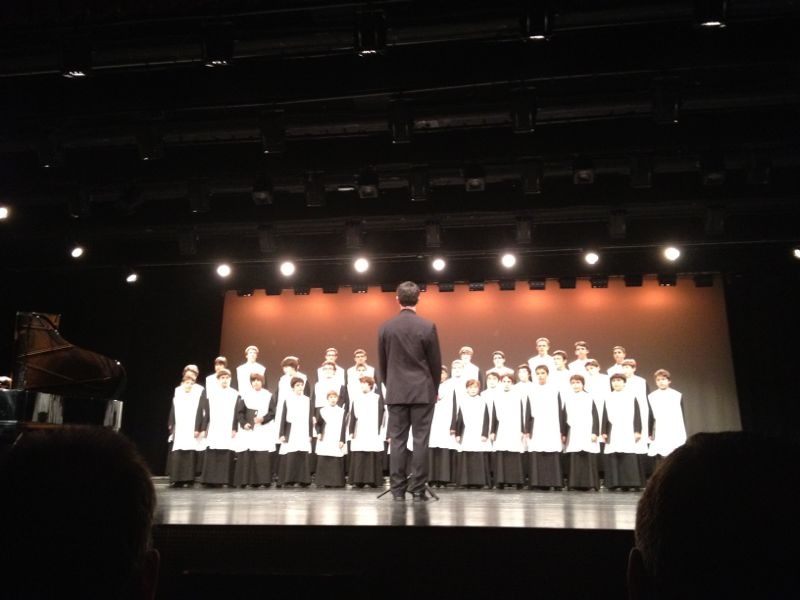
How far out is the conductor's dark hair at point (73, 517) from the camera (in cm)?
93

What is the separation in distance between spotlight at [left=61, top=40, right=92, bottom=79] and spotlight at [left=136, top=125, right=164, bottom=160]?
1.42 metres

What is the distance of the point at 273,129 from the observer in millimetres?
7180

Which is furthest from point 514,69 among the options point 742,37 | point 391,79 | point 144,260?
point 144,260

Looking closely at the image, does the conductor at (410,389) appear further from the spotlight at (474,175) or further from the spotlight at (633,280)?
the spotlight at (633,280)

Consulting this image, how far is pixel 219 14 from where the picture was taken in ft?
18.7

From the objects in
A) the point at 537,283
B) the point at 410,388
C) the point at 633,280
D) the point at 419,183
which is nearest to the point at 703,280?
the point at 633,280

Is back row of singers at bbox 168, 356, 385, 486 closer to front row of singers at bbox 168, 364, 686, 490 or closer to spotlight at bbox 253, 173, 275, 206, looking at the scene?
front row of singers at bbox 168, 364, 686, 490

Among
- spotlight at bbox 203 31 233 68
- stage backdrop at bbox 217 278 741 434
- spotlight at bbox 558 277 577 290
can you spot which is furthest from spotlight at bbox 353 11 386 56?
stage backdrop at bbox 217 278 741 434

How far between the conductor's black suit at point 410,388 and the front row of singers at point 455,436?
12.3 feet

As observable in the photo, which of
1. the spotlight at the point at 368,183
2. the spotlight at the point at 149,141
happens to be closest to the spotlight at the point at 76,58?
the spotlight at the point at 149,141

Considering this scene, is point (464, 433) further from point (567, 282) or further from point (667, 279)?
point (667, 279)

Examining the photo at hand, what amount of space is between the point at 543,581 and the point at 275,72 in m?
5.52

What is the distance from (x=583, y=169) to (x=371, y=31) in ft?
10.4

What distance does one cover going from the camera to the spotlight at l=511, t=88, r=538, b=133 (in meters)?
6.71
